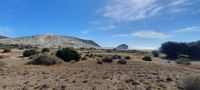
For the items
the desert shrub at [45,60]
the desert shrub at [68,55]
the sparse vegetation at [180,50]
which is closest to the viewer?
the desert shrub at [45,60]

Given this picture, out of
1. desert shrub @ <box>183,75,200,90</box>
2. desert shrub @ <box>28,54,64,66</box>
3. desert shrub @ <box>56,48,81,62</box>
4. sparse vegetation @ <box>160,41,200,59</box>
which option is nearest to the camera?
desert shrub @ <box>183,75,200,90</box>

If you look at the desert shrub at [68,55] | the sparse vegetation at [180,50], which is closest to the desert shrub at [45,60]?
the desert shrub at [68,55]

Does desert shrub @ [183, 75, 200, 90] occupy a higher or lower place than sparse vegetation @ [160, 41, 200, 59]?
lower

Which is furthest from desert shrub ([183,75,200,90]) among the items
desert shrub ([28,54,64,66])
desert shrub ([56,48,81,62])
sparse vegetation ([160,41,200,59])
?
sparse vegetation ([160,41,200,59])

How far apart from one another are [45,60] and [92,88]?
Result: 18.5m

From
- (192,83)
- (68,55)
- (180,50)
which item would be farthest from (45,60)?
(180,50)

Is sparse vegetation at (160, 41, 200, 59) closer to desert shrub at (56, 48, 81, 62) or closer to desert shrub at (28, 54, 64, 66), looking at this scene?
desert shrub at (56, 48, 81, 62)

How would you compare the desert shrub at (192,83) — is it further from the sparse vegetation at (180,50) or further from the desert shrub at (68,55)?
the sparse vegetation at (180,50)

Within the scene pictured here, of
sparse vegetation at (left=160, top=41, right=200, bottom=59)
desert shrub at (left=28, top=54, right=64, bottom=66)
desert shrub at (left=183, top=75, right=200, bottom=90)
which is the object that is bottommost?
desert shrub at (left=183, top=75, right=200, bottom=90)

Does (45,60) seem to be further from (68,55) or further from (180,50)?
(180,50)

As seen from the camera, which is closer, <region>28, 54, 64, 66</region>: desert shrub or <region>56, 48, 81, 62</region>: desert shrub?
<region>28, 54, 64, 66</region>: desert shrub

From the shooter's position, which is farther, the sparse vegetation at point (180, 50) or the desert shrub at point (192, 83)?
the sparse vegetation at point (180, 50)

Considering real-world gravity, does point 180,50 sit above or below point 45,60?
above

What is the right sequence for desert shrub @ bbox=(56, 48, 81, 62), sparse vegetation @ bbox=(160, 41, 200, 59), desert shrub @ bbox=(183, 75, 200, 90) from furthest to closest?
sparse vegetation @ bbox=(160, 41, 200, 59), desert shrub @ bbox=(56, 48, 81, 62), desert shrub @ bbox=(183, 75, 200, 90)
